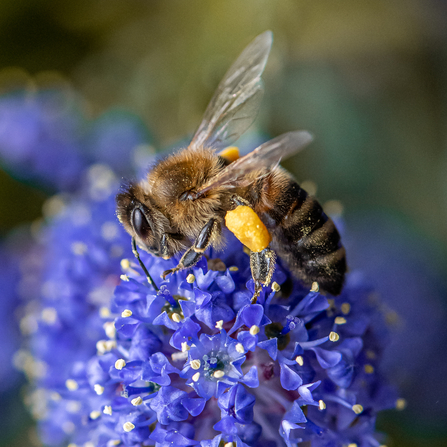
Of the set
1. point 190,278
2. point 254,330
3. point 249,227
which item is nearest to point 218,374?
point 254,330

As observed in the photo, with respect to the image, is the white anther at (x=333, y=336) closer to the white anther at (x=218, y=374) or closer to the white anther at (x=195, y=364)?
the white anther at (x=218, y=374)

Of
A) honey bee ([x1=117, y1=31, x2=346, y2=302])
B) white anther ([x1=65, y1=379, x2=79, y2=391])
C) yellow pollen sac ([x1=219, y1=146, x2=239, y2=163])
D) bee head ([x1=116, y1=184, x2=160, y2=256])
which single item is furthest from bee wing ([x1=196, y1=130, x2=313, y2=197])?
white anther ([x1=65, y1=379, x2=79, y2=391])

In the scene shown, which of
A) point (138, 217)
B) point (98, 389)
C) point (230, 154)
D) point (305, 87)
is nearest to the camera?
point (138, 217)

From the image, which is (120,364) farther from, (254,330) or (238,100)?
(238,100)

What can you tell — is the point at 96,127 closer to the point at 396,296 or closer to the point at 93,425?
the point at 93,425

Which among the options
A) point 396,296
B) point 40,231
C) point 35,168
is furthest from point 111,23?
point 396,296

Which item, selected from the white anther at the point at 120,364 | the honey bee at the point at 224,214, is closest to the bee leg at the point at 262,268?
the honey bee at the point at 224,214
